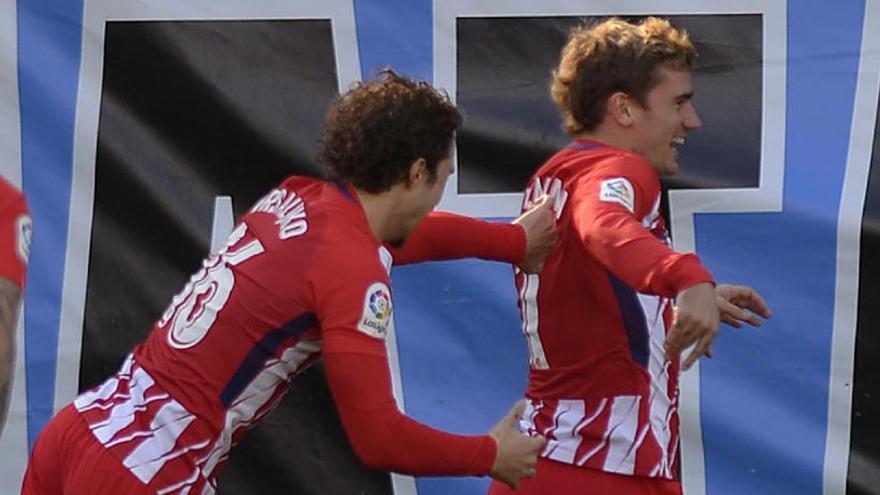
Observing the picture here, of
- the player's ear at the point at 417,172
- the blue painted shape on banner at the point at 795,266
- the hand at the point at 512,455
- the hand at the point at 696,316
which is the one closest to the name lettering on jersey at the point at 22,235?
the player's ear at the point at 417,172

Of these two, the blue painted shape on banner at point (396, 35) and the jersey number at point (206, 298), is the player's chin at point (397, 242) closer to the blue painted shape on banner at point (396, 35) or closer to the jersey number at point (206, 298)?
the jersey number at point (206, 298)

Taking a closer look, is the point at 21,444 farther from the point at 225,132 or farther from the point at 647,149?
the point at 647,149

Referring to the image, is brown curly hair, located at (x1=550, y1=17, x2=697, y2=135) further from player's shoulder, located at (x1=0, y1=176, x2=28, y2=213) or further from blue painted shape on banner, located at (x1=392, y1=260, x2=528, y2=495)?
player's shoulder, located at (x1=0, y1=176, x2=28, y2=213)

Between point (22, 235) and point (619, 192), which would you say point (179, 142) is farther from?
point (22, 235)

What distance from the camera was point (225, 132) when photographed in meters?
4.26

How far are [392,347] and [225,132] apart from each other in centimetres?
63

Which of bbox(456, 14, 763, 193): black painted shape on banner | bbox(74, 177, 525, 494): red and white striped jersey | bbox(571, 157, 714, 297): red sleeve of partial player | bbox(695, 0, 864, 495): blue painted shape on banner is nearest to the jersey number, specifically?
bbox(74, 177, 525, 494): red and white striped jersey

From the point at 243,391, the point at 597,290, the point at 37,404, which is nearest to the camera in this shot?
the point at 243,391

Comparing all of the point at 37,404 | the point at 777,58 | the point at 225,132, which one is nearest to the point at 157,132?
the point at 225,132

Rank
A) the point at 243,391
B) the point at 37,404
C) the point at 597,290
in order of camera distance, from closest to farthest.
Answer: the point at 243,391, the point at 597,290, the point at 37,404

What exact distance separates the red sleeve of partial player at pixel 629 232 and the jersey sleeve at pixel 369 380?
37 cm

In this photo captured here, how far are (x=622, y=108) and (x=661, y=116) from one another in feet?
0.25

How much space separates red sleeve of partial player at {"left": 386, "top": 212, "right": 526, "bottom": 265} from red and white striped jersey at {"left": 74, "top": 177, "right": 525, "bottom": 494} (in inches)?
14.6

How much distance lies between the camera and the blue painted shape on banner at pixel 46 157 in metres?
4.17
